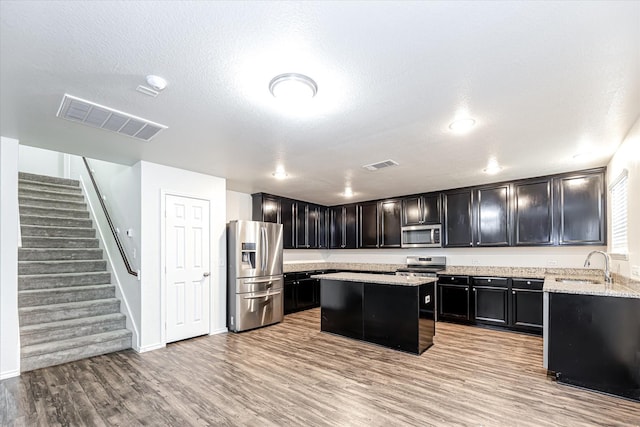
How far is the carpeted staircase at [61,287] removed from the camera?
153 inches

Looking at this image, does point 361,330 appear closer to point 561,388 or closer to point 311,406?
point 311,406

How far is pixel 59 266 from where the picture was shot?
15.6ft

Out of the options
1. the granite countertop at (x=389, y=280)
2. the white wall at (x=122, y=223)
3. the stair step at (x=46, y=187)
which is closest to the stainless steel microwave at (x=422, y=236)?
the granite countertop at (x=389, y=280)

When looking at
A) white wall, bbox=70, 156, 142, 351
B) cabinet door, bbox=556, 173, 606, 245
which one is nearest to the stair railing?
white wall, bbox=70, 156, 142, 351

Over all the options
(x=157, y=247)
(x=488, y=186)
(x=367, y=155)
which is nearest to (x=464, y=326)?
(x=488, y=186)

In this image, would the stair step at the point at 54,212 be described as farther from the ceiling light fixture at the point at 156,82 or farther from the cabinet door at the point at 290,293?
the ceiling light fixture at the point at 156,82

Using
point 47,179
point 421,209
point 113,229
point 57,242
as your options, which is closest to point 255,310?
point 113,229

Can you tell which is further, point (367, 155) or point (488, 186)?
point (488, 186)

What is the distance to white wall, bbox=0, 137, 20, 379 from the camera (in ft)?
11.0

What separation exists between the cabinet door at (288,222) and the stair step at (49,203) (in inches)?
147

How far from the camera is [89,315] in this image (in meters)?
4.45

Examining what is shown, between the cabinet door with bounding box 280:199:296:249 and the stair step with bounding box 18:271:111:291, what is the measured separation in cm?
325

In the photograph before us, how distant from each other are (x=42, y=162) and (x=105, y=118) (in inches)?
224

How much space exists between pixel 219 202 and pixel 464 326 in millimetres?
4654
